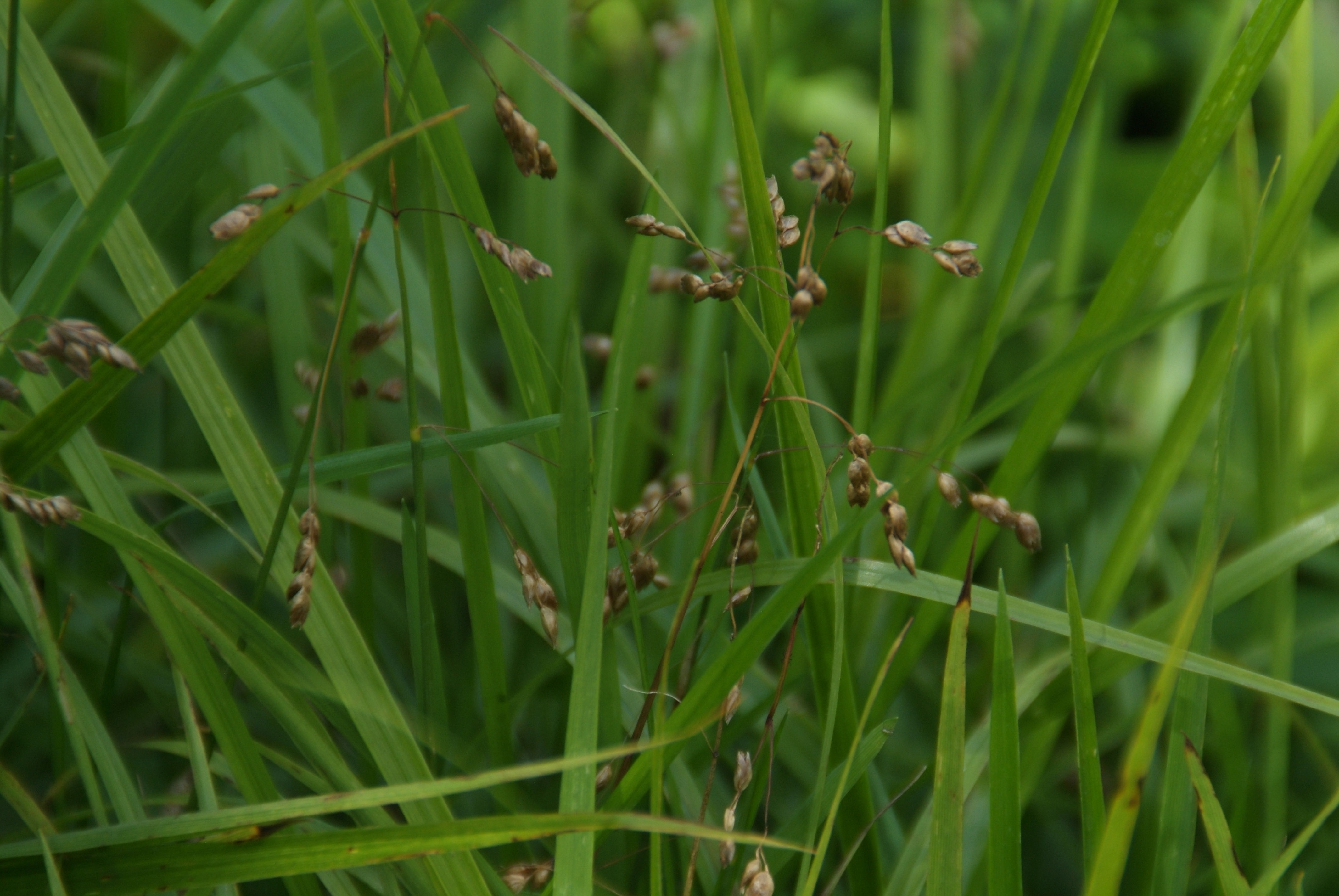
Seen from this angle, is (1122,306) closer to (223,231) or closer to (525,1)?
(223,231)

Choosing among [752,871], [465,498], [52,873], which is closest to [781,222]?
[465,498]

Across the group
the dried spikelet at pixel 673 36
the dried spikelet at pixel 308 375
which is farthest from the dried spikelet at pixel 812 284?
the dried spikelet at pixel 673 36

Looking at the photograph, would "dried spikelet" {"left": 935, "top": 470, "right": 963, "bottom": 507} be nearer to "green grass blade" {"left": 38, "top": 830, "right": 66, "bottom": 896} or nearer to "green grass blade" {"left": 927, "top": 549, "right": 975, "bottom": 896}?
"green grass blade" {"left": 927, "top": 549, "right": 975, "bottom": 896}

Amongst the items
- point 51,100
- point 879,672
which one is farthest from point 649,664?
point 51,100

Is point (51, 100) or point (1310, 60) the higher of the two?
point (1310, 60)

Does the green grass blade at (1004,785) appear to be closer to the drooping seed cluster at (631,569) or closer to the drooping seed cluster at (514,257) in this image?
the drooping seed cluster at (631,569)
